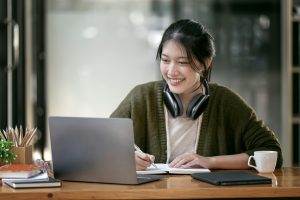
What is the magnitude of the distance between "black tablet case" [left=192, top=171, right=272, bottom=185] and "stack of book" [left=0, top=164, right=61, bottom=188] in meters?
0.46

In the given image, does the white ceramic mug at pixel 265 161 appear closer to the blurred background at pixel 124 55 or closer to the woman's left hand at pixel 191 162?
the woman's left hand at pixel 191 162

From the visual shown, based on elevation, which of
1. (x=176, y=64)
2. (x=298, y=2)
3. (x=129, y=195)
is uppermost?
(x=298, y=2)

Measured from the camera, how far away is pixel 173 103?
2.84 m

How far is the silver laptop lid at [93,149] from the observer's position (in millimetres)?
2197

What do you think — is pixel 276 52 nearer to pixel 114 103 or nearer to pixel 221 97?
pixel 114 103

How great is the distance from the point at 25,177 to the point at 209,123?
894 mm

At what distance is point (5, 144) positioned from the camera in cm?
234

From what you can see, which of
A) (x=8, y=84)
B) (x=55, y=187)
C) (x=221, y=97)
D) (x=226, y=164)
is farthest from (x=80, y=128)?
(x=8, y=84)

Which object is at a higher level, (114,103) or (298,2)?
(298,2)

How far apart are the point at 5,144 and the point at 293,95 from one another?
3226 mm

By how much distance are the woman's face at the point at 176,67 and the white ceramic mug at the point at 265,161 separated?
0.43 meters

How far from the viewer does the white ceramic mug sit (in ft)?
8.26

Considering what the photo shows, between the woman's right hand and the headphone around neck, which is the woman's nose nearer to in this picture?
the headphone around neck

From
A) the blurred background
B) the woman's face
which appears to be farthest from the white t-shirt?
the blurred background
